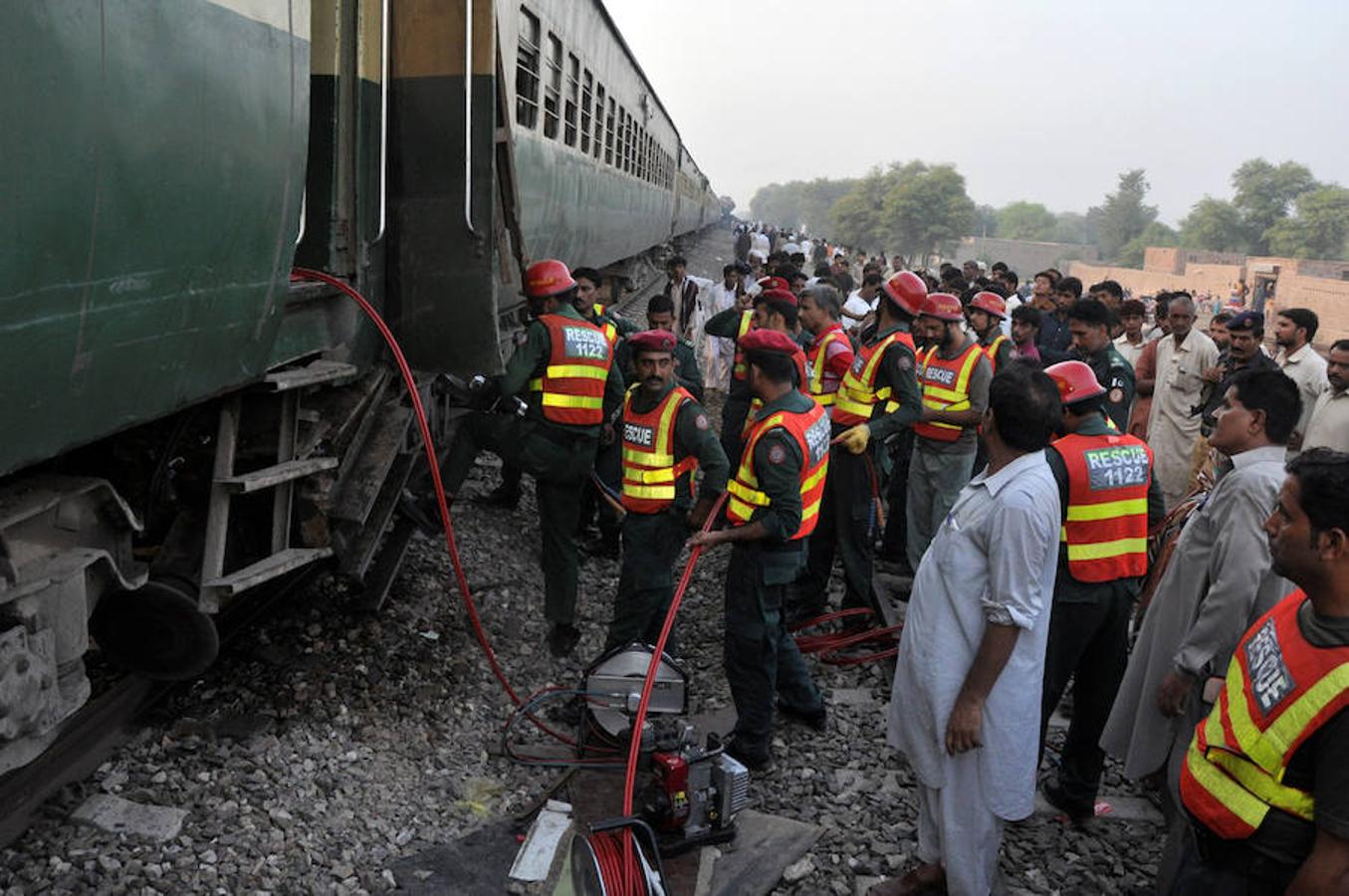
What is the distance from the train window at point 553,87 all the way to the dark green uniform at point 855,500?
3667 mm

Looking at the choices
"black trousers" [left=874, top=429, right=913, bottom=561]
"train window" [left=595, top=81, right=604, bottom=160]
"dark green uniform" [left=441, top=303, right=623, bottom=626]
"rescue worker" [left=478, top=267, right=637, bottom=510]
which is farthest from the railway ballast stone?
"train window" [left=595, top=81, right=604, bottom=160]

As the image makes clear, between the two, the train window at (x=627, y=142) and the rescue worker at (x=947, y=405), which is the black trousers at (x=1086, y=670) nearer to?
the rescue worker at (x=947, y=405)

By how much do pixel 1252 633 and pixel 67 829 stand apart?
332 cm

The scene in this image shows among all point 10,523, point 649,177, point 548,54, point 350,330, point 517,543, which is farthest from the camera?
point 649,177

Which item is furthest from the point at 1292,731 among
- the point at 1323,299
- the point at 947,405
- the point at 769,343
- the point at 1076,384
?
the point at 1323,299

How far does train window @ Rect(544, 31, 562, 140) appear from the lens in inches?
325

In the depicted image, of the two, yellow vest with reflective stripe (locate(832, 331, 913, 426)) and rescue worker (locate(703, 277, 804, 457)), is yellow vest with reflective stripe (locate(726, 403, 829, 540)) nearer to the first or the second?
rescue worker (locate(703, 277, 804, 457))

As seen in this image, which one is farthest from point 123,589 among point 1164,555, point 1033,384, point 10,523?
point 1164,555

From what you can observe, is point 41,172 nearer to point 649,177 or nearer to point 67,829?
point 67,829

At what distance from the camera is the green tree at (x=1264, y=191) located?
276 feet

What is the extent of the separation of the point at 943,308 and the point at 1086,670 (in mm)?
2644

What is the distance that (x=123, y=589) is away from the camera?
3.23m

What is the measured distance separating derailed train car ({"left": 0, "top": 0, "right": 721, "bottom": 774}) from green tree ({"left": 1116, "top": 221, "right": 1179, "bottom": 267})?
95.5 metres

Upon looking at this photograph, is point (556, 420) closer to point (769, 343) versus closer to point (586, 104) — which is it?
point (769, 343)
